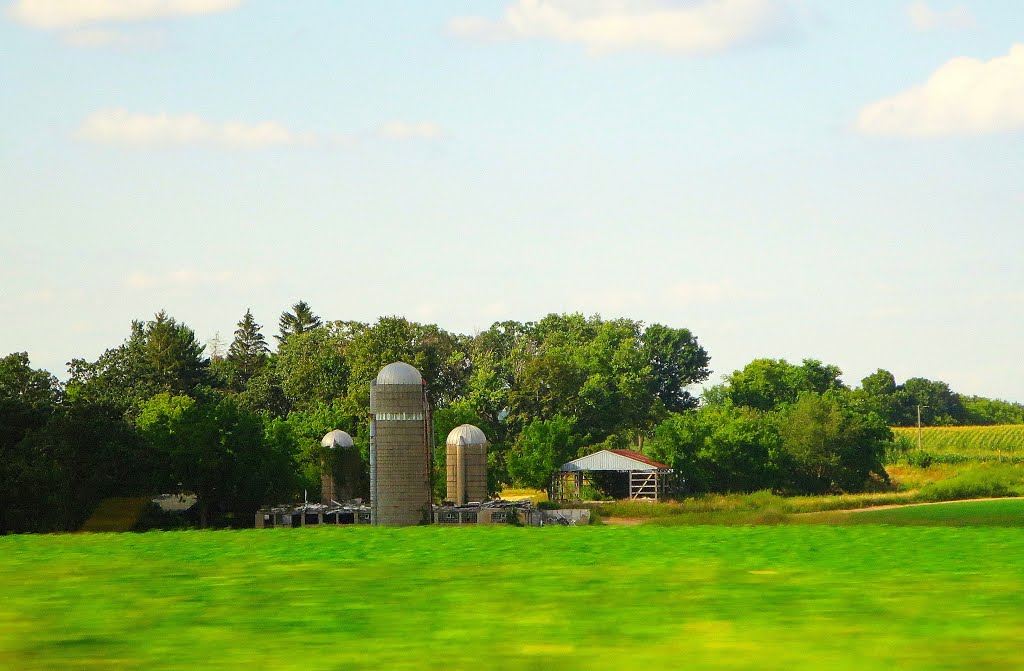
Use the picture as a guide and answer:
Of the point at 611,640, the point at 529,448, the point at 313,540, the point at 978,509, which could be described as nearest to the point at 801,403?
the point at 529,448

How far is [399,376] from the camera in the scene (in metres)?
46.2

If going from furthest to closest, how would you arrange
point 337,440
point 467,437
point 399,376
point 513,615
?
point 337,440, point 467,437, point 399,376, point 513,615

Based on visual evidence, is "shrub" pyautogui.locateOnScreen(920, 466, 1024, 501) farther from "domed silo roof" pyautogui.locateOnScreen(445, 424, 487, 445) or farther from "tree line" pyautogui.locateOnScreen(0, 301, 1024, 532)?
"domed silo roof" pyautogui.locateOnScreen(445, 424, 487, 445)

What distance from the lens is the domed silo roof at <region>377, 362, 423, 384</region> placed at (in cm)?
4603

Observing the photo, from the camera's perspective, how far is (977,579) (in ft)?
50.0

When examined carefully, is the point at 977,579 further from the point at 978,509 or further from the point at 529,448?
the point at 529,448

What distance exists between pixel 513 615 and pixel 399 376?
3478cm

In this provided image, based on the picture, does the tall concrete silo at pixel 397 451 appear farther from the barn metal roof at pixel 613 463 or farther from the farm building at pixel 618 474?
the barn metal roof at pixel 613 463

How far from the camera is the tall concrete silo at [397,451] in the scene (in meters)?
45.2

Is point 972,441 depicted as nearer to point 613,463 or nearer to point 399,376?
point 613,463

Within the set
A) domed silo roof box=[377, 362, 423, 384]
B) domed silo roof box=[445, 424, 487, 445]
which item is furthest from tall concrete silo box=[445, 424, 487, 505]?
domed silo roof box=[377, 362, 423, 384]

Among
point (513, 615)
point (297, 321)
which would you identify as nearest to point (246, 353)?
point (297, 321)

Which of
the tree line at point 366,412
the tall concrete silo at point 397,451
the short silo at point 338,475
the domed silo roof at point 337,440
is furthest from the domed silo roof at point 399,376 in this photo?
the domed silo roof at point 337,440

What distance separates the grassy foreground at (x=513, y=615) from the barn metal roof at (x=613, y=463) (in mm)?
48245
